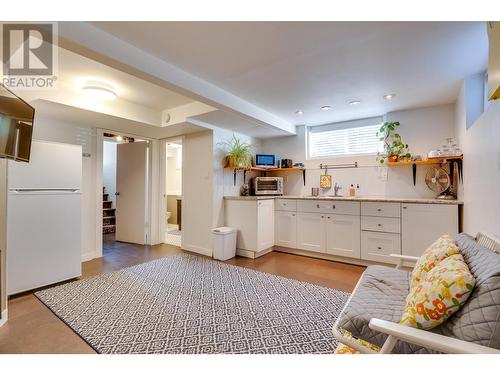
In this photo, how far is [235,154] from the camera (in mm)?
4055

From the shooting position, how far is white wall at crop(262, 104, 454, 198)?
3375 millimetres

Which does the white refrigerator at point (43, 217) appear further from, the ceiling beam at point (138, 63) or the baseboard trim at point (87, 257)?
the ceiling beam at point (138, 63)

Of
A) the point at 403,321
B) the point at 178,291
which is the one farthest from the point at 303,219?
the point at 403,321

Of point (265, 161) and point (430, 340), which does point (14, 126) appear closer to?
point (430, 340)

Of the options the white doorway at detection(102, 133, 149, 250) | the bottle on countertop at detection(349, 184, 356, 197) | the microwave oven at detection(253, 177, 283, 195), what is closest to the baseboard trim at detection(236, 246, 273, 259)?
the microwave oven at detection(253, 177, 283, 195)

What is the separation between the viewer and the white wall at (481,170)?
1595 millimetres

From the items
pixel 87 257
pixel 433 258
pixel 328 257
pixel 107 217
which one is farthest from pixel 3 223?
pixel 107 217

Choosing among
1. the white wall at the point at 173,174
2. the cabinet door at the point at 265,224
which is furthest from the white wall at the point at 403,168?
the white wall at the point at 173,174

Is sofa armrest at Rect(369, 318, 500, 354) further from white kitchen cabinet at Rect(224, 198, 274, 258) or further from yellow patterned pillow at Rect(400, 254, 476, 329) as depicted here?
white kitchen cabinet at Rect(224, 198, 274, 258)

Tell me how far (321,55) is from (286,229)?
8.94 ft

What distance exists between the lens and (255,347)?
5.46 feet

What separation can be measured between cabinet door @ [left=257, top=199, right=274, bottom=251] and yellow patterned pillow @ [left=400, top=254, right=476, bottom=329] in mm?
2762

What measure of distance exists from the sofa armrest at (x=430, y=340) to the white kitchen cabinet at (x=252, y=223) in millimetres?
2810
